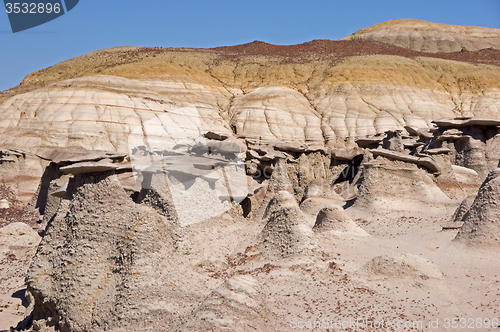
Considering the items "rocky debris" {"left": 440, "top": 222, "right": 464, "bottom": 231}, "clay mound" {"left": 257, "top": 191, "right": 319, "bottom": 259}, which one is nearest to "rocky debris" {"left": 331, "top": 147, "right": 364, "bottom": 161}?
"rocky debris" {"left": 440, "top": 222, "right": 464, "bottom": 231}

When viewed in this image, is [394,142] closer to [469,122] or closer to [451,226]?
[469,122]

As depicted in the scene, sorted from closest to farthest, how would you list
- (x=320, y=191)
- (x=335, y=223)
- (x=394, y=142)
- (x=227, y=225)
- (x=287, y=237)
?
(x=287, y=237)
(x=227, y=225)
(x=335, y=223)
(x=320, y=191)
(x=394, y=142)

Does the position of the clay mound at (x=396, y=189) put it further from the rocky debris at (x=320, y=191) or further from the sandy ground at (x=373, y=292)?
the sandy ground at (x=373, y=292)

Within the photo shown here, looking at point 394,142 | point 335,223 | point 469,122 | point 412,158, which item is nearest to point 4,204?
point 335,223

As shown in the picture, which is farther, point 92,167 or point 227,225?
point 227,225

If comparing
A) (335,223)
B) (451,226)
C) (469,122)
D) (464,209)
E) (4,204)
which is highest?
(469,122)

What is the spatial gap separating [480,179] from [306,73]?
111 feet

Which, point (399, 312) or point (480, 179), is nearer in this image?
point (399, 312)

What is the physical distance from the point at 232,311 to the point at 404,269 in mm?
3935

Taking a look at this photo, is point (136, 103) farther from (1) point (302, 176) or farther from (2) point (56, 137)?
(1) point (302, 176)

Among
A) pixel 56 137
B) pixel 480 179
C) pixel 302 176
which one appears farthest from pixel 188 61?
pixel 480 179

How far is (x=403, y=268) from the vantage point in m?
9.94

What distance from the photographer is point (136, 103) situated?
39594 mm

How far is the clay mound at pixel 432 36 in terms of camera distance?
271 feet
